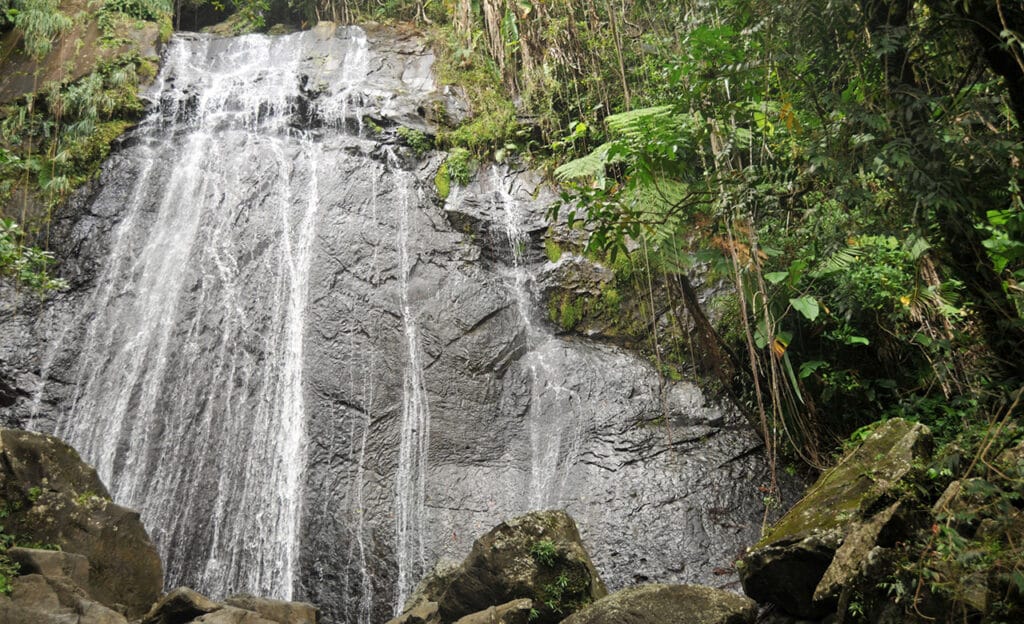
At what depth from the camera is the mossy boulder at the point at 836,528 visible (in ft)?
12.1

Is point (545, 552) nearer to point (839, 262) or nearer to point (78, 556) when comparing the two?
point (839, 262)

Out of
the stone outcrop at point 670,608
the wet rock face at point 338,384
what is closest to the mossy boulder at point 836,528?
the stone outcrop at point 670,608

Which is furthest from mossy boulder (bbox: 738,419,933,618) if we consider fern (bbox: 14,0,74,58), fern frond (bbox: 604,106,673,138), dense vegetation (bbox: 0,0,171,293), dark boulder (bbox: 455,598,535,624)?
fern (bbox: 14,0,74,58)

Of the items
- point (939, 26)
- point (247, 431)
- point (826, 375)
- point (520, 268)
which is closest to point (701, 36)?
point (939, 26)

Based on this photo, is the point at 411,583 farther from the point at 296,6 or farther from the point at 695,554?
the point at 296,6

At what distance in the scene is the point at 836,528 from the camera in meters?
4.17

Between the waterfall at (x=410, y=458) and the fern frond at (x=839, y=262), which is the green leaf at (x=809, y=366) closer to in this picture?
the fern frond at (x=839, y=262)

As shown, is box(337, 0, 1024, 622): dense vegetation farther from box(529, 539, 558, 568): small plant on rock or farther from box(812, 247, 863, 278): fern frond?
box(529, 539, 558, 568): small plant on rock

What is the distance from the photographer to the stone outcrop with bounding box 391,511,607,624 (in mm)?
5449

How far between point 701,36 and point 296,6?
13029mm

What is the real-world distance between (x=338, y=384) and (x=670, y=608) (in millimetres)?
5133

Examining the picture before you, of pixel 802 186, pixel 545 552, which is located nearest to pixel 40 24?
pixel 545 552

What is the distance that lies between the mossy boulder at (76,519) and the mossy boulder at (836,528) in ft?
15.9

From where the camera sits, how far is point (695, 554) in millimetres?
6719
